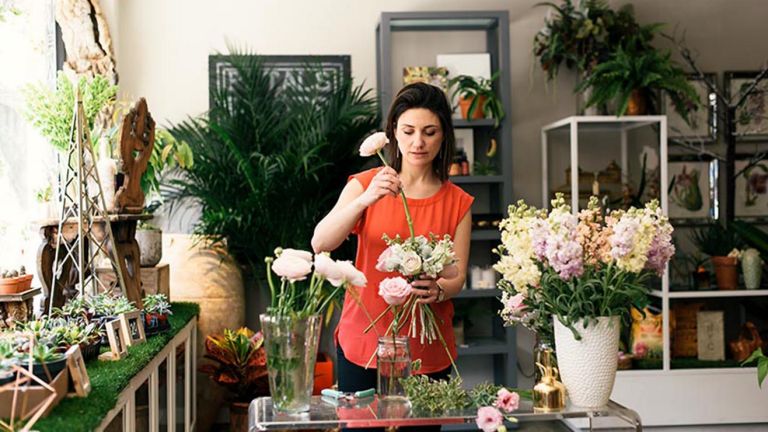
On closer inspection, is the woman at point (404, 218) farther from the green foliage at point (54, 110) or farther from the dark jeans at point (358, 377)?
Result: the green foliage at point (54, 110)

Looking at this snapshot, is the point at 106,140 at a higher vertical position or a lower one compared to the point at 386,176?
higher

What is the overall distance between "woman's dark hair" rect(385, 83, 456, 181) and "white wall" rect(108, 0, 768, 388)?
2.27m

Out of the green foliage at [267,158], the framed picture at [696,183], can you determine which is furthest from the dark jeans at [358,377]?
the framed picture at [696,183]

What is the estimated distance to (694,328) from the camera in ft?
15.8

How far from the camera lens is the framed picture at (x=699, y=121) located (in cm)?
516

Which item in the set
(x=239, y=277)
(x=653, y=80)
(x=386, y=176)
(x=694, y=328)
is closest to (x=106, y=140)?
(x=239, y=277)

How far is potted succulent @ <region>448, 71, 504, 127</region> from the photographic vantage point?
15.4 feet

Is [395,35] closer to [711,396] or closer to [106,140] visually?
[106,140]

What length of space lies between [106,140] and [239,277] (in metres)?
1.40

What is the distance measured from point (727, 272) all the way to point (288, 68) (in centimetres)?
279

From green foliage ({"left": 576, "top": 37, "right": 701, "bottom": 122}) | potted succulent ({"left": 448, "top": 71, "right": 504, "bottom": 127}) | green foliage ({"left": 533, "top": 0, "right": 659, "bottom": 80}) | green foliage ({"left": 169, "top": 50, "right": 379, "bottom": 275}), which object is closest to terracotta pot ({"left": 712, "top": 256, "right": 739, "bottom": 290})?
green foliage ({"left": 576, "top": 37, "right": 701, "bottom": 122})

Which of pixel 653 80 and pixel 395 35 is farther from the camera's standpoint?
pixel 395 35

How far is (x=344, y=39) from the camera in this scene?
4.96 meters

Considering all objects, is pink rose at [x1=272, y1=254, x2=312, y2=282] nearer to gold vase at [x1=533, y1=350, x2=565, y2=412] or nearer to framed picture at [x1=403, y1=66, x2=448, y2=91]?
gold vase at [x1=533, y1=350, x2=565, y2=412]
